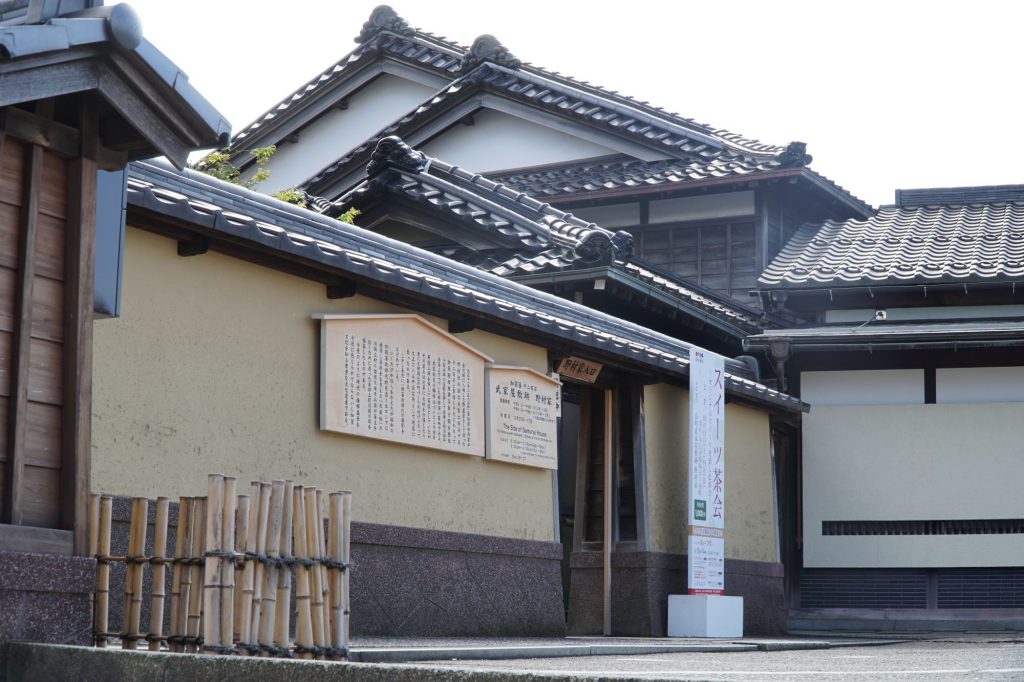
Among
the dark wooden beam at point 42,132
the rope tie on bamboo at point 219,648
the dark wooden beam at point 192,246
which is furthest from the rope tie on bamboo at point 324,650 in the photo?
the dark wooden beam at point 192,246

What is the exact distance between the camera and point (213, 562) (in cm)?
608

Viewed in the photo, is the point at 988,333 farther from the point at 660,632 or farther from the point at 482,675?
the point at 482,675

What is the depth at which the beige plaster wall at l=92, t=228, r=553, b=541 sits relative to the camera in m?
7.96

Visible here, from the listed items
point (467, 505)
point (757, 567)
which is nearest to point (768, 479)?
point (757, 567)

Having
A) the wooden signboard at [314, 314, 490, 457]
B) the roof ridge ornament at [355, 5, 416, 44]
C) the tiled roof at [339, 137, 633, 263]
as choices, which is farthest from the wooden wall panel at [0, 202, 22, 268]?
the roof ridge ornament at [355, 5, 416, 44]

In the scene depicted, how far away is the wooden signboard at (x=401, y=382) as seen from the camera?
958 cm

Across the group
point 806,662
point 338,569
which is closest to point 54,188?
point 338,569

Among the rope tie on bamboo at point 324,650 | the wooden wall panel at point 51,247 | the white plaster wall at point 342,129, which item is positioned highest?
the white plaster wall at point 342,129

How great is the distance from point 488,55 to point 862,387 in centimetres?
872

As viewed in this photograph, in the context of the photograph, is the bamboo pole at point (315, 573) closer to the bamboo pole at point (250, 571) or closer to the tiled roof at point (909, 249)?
the bamboo pole at point (250, 571)

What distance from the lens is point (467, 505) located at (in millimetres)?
10844

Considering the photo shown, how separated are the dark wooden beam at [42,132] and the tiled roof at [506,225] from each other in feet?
32.1

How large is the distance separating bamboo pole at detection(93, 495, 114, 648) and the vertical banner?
767 centimetres

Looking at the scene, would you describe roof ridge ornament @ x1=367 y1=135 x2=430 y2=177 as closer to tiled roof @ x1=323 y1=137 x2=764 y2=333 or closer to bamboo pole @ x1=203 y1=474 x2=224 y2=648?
tiled roof @ x1=323 y1=137 x2=764 y2=333
